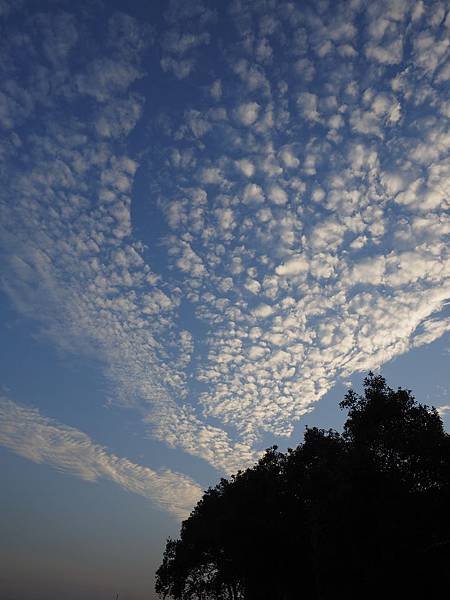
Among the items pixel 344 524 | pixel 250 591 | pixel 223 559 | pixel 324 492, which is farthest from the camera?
pixel 223 559

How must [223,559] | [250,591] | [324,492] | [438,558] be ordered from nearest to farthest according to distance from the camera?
[438,558], [324,492], [250,591], [223,559]

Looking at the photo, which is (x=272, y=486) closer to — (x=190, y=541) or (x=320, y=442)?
(x=320, y=442)

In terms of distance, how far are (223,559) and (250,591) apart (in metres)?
6.46

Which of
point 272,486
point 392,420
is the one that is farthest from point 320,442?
point 392,420

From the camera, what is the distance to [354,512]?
1288 inches

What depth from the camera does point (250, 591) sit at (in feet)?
167

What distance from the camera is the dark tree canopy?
102ft

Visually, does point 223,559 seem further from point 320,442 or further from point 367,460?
point 367,460

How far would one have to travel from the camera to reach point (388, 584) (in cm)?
3119

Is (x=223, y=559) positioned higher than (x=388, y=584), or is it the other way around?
(x=223, y=559)

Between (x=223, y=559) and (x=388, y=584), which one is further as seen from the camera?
(x=223, y=559)

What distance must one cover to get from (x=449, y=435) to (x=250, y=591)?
106 ft

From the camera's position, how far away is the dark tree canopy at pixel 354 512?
31.2 metres

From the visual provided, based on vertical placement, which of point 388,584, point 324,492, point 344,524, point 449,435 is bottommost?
point 388,584
